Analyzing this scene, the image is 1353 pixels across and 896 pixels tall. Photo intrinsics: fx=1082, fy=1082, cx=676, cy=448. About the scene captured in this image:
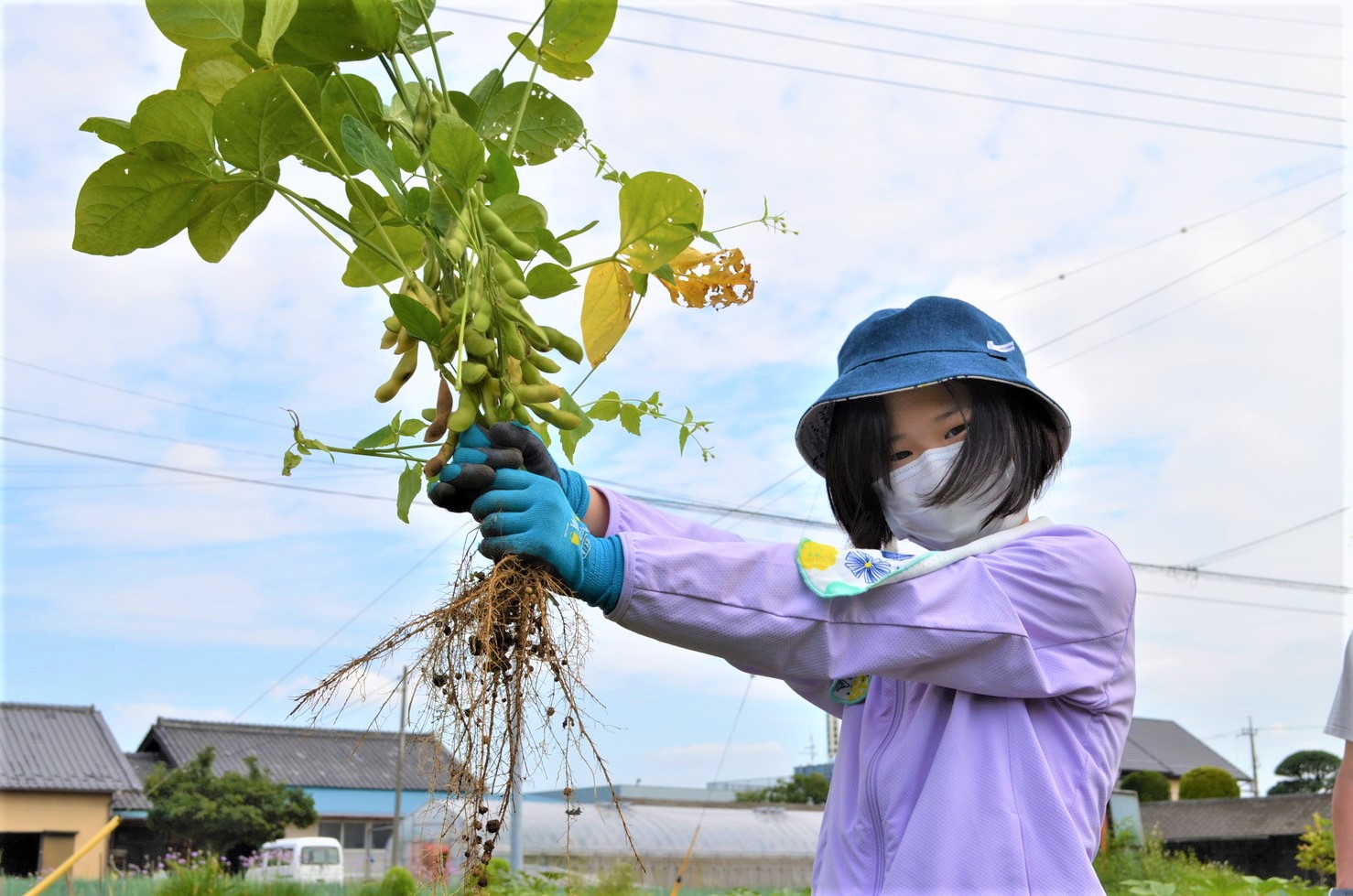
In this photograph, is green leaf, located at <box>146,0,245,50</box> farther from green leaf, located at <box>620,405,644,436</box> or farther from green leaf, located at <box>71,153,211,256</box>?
green leaf, located at <box>620,405,644,436</box>

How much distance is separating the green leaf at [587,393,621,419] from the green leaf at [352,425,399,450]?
284mm

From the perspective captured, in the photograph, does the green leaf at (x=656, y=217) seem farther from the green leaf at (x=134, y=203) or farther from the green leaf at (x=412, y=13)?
the green leaf at (x=134, y=203)

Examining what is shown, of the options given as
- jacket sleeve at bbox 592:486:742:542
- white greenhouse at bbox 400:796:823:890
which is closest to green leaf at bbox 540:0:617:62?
jacket sleeve at bbox 592:486:742:542

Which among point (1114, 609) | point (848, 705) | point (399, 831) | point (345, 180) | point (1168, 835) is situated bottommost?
point (1168, 835)

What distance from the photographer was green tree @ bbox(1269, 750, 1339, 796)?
2866 centimetres

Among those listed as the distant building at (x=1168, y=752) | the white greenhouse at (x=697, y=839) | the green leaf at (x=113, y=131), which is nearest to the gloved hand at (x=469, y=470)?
the green leaf at (x=113, y=131)

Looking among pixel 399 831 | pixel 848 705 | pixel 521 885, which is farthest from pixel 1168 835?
pixel 848 705

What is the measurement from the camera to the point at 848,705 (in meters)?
1.35

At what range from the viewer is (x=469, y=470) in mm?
1012

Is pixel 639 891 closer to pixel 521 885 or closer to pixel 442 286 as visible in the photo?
pixel 521 885

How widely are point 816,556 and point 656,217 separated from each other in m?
0.40

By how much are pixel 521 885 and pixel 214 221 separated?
319cm

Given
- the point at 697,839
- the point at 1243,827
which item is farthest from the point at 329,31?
the point at 1243,827

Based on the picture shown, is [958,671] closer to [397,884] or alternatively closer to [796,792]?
[397,884]
